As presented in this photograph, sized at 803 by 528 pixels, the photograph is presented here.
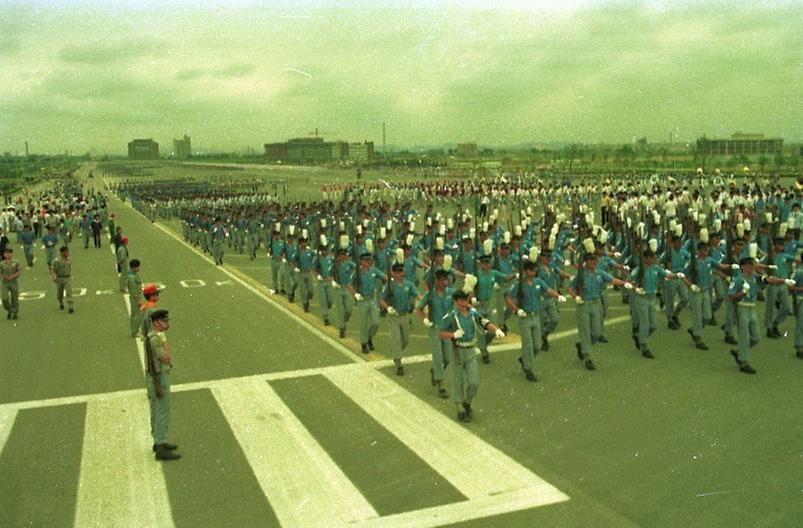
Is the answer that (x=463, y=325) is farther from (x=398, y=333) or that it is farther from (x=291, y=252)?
(x=291, y=252)

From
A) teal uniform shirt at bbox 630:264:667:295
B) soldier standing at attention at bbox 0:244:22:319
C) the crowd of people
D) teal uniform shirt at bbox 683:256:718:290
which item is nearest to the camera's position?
the crowd of people

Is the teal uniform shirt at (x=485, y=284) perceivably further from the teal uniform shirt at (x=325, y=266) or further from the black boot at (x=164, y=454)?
the black boot at (x=164, y=454)

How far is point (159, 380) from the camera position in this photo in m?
9.07

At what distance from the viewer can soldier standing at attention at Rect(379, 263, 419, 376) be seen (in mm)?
12789

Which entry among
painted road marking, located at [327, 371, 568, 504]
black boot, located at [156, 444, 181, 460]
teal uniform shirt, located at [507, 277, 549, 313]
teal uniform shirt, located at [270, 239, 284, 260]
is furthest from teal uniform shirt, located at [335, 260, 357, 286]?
black boot, located at [156, 444, 181, 460]

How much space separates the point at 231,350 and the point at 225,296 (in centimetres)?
720

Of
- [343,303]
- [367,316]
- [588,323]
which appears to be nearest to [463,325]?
[588,323]

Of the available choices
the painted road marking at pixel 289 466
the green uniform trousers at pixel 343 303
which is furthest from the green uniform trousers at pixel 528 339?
the green uniform trousers at pixel 343 303

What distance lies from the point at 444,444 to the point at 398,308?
3793mm

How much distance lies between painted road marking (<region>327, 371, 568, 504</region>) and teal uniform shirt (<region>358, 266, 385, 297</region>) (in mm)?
2002

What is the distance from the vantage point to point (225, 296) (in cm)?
2189

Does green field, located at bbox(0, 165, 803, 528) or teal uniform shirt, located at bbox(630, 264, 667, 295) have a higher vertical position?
teal uniform shirt, located at bbox(630, 264, 667, 295)

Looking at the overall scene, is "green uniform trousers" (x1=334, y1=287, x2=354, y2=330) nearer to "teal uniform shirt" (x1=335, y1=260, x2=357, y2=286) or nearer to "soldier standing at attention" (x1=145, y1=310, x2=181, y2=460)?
"teal uniform shirt" (x1=335, y1=260, x2=357, y2=286)

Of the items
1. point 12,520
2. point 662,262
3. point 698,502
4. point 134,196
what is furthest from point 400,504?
point 134,196
